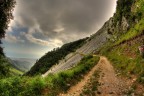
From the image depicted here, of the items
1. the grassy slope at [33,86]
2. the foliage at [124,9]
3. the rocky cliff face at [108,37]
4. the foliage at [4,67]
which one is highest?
the foliage at [124,9]

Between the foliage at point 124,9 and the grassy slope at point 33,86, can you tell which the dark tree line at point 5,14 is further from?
the foliage at point 124,9

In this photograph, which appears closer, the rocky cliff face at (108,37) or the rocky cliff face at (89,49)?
the rocky cliff face at (108,37)

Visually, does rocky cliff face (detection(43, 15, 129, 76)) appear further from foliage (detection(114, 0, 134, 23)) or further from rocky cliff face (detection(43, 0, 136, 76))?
foliage (detection(114, 0, 134, 23))

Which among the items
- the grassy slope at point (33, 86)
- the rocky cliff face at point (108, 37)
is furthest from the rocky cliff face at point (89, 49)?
the grassy slope at point (33, 86)

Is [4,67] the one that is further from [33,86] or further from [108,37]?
[108,37]

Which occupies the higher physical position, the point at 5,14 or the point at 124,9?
the point at 124,9

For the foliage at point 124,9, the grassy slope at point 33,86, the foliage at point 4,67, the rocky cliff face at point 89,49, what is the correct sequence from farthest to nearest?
the rocky cliff face at point 89,49, the foliage at point 124,9, the foliage at point 4,67, the grassy slope at point 33,86

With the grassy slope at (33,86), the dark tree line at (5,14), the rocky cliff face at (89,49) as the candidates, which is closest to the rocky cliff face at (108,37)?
the rocky cliff face at (89,49)

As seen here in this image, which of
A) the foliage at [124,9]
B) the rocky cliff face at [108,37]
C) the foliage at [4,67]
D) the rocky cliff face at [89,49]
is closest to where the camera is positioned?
the foliage at [4,67]

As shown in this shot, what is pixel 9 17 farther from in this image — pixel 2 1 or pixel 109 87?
pixel 109 87

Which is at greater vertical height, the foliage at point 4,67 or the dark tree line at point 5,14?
the dark tree line at point 5,14

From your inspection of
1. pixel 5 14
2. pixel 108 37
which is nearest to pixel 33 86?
pixel 5 14

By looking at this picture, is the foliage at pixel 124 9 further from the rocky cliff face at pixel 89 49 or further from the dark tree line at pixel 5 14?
the dark tree line at pixel 5 14

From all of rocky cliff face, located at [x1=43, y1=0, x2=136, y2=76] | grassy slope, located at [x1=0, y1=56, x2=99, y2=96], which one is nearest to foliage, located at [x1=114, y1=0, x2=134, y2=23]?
rocky cliff face, located at [x1=43, y1=0, x2=136, y2=76]
